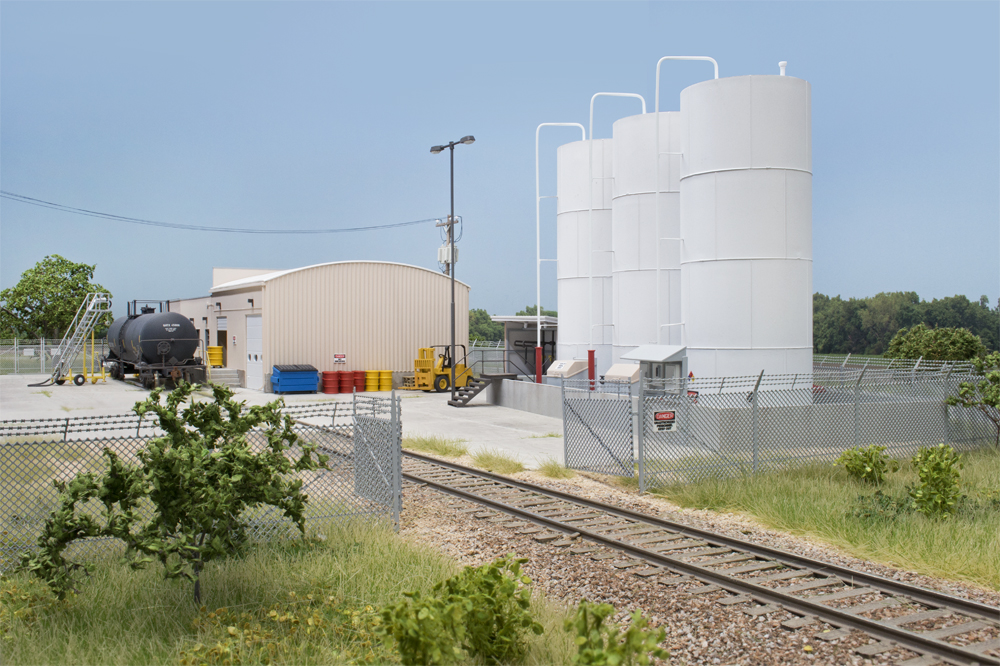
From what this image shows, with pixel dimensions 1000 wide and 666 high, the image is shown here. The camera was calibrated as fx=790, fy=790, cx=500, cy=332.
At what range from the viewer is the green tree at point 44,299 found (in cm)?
6109

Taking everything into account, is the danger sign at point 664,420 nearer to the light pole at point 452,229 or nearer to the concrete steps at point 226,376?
the light pole at point 452,229

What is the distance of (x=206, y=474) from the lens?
641 cm

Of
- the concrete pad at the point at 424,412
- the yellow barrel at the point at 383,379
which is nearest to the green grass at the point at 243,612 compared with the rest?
the concrete pad at the point at 424,412

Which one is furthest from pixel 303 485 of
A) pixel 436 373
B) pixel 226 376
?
pixel 226 376

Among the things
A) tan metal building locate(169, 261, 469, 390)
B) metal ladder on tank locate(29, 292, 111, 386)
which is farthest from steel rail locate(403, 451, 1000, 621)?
metal ladder on tank locate(29, 292, 111, 386)

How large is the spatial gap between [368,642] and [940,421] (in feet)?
46.8

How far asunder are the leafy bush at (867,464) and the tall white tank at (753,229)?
6817mm

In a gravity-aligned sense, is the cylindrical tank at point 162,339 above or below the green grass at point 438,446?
above

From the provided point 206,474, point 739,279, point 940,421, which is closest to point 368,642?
point 206,474

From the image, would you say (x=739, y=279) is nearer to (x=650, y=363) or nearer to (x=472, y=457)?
(x=650, y=363)

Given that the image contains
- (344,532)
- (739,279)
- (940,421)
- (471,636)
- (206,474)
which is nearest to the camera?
(471,636)

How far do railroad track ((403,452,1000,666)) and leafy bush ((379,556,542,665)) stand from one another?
2.56 m

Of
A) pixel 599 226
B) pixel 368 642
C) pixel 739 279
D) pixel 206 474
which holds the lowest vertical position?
pixel 368 642

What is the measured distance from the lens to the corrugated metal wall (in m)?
34.5
